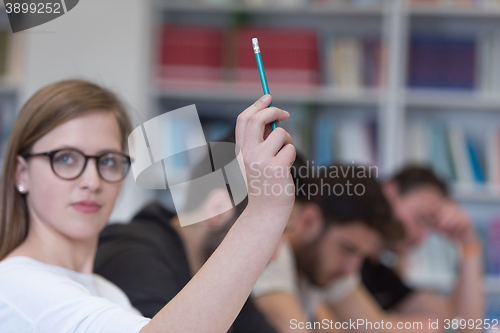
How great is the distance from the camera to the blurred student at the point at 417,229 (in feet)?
6.15

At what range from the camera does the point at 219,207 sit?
0.63 metres

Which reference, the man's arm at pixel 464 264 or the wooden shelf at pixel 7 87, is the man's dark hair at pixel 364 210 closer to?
the man's arm at pixel 464 264

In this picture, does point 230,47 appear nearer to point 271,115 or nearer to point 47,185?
point 47,185

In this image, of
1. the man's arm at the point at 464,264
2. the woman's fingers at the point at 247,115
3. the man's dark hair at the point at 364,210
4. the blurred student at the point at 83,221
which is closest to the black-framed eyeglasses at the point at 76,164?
the blurred student at the point at 83,221

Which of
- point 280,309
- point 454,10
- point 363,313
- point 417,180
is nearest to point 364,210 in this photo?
point 363,313

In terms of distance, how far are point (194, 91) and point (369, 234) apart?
1.01 metres

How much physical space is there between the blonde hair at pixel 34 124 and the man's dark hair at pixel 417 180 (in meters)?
1.47

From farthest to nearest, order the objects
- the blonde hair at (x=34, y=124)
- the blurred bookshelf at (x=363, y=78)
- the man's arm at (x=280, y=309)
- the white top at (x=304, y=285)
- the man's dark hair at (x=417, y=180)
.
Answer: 1. the blurred bookshelf at (x=363, y=78)
2. the man's dark hair at (x=417, y=180)
3. the white top at (x=304, y=285)
4. the man's arm at (x=280, y=309)
5. the blonde hair at (x=34, y=124)

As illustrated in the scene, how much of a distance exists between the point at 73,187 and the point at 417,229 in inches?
64.9

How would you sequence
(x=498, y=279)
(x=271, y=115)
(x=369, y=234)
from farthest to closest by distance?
(x=498, y=279)
(x=369, y=234)
(x=271, y=115)

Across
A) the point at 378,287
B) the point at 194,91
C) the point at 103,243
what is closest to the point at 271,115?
the point at 103,243

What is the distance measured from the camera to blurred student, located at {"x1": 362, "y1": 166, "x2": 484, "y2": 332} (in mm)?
1873

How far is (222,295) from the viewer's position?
0.51m

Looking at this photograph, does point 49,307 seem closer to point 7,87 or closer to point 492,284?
point 7,87
